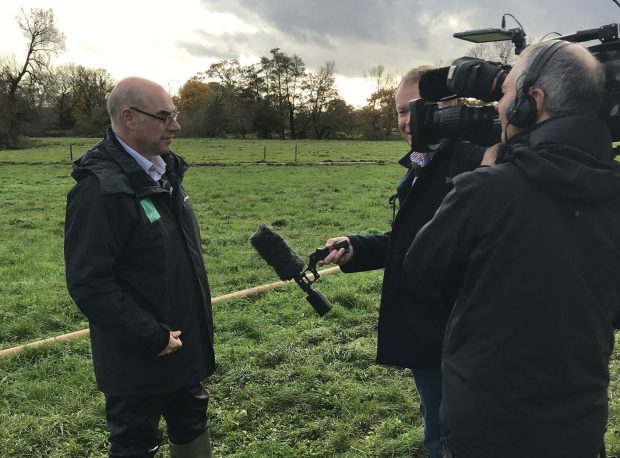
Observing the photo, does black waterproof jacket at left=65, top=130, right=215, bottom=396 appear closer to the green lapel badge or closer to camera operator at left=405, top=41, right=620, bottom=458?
the green lapel badge

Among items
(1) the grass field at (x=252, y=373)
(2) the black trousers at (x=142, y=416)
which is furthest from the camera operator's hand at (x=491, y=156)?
(1) the grass field at (x=252, y=373)

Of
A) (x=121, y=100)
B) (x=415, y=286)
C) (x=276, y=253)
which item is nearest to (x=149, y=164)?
(x=121, y=100)

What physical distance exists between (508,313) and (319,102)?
66852 millimetres

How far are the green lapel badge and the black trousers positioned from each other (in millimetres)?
1018

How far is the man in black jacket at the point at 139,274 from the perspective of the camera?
271 centimetres

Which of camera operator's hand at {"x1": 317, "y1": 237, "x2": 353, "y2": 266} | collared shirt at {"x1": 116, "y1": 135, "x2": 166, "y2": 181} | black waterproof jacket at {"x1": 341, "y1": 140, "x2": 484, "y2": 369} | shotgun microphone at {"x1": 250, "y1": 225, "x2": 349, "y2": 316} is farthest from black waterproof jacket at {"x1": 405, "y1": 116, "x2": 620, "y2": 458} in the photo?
collared shirt at {"x1": 116, "y1": 135, "x2": 166, "y2": 181}

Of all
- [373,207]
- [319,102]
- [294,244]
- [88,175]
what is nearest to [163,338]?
[88,175]

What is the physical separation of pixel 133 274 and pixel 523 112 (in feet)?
7.10

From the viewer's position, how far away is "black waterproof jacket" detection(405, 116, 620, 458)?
160 cm

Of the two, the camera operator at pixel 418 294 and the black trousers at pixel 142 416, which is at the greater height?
the camera operator at pixel 418 294

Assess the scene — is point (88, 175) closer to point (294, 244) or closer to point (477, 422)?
point (477, 422)

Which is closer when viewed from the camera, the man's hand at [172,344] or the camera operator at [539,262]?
the camera operator at [539,262]

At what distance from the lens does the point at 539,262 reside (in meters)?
1.61

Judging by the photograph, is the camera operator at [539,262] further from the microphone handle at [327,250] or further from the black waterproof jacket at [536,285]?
the microphone handle at [327,250]
